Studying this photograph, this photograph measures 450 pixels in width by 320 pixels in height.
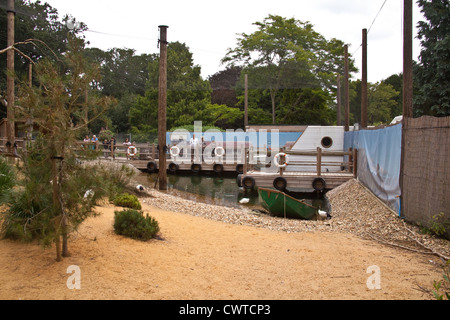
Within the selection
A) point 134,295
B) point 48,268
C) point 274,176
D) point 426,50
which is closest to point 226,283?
point 134,295

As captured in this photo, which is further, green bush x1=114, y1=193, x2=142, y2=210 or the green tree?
the green tree

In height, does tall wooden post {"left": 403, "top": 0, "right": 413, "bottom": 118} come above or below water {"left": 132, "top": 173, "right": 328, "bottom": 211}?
above

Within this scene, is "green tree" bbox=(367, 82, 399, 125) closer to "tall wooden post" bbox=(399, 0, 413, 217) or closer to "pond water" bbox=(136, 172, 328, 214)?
"pond water" bbox=(136, 172, 328, 214)

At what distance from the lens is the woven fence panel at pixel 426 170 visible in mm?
6527

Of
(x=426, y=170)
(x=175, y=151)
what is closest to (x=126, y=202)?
(x=426, y=170)

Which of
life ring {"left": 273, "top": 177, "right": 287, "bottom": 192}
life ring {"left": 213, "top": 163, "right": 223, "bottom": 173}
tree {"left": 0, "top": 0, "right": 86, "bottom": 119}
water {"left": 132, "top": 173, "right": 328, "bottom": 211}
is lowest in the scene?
water {"left": 132, "top": 173, "right": 328, "bottom": 211}

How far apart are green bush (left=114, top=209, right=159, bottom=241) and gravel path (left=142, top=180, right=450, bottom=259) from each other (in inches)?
123

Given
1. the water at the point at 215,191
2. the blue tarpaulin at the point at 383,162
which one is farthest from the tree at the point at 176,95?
the blue tarpaulin at the point at 383,162

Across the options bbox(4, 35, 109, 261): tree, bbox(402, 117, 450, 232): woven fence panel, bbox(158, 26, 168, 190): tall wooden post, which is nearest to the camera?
bbox(4, 35, 109, 261): tree

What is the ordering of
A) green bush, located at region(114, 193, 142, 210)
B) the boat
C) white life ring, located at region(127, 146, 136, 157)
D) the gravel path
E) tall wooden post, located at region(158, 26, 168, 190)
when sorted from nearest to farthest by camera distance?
the gravel path, green bush, located at region(114, 193, 142, 210), the boat, tall wooden post, located at region(158, 26, 168, 190), white life ring, located at region(127, 146, 136, 157)

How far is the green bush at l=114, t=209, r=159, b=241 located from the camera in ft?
20.0

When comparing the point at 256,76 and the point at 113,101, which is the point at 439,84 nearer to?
the point at 256,76

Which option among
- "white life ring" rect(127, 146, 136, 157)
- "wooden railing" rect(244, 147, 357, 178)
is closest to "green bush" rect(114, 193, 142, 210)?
"wooden railing" rect(244, 147, 357, 178)

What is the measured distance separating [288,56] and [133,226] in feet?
109
